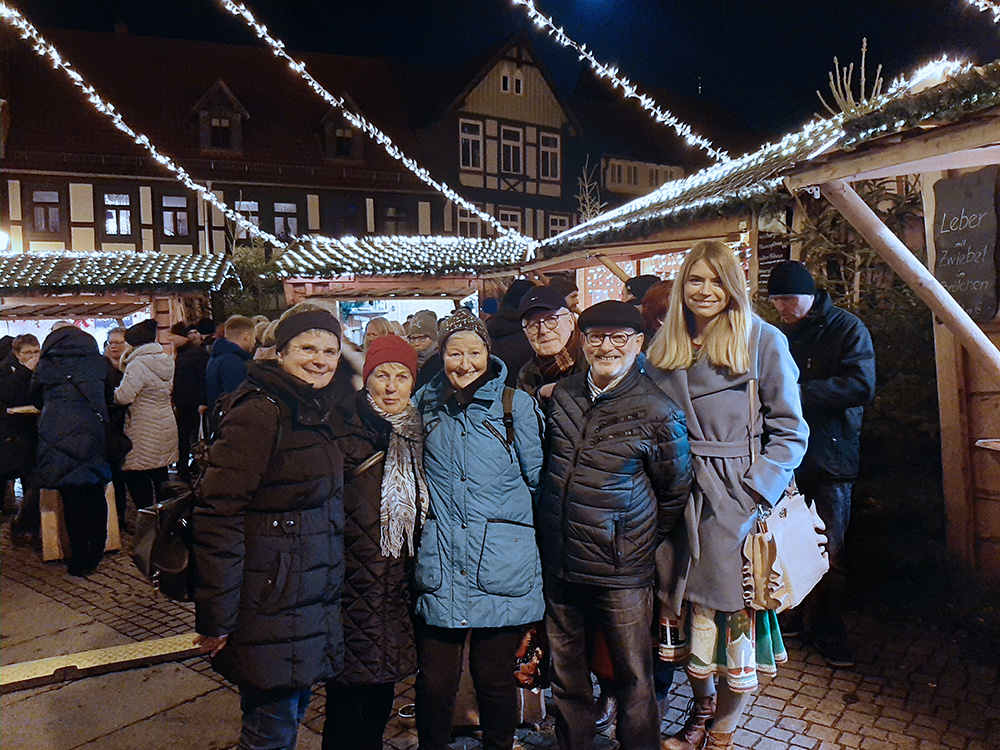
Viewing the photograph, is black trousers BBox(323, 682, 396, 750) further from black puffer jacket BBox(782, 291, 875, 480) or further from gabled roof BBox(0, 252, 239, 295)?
gabled roof BBox(0, 252, 239, 295)

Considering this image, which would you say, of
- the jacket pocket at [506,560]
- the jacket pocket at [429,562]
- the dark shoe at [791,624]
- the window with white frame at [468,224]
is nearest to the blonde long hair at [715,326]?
the jacket pocket at [506,560]

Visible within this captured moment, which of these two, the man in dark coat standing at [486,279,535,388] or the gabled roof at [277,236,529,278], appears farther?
the gabled roof at [277,236,529,278]

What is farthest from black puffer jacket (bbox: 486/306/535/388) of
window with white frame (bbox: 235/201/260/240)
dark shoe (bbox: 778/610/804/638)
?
window with white frame (bbox: 235/201/260/240)

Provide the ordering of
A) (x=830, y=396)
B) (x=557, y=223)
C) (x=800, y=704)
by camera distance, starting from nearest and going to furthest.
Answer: (x=800, y=704)
(x=830, y=396)
(x=557, y=223)

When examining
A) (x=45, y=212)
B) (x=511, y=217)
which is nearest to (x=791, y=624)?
(x=45, y=212)

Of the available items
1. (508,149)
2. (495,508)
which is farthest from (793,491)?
(508,149)

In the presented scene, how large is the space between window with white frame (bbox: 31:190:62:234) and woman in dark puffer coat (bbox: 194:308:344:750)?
73.5 ft

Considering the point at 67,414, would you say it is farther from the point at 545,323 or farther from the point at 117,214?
the point at 117,214

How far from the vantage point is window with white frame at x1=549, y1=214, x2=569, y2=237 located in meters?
28.6

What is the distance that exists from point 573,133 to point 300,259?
1646 cm

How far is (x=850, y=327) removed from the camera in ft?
13.1

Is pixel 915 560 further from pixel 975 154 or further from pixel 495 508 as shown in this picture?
pixel 495 508

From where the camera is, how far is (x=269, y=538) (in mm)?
2602

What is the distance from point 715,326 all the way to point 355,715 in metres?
2.16
